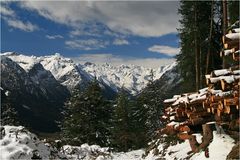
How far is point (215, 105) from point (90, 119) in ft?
106

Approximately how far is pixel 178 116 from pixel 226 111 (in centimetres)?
542

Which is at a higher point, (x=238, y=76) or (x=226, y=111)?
(x=238, y=76)

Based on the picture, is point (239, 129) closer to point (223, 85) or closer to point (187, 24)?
point (223, 85)

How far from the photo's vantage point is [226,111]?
1477 centimetres

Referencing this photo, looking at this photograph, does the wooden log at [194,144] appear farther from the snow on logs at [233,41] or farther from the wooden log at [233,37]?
the wooden log at [233,37]

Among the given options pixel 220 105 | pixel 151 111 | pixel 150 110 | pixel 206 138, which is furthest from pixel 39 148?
pixel 150 110

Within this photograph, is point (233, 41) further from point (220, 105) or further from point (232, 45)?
point (220, 105)

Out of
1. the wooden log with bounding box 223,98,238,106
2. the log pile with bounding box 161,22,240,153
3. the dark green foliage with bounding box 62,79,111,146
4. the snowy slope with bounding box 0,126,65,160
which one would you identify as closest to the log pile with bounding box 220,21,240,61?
the log pile with bounding box 161,22,240,153

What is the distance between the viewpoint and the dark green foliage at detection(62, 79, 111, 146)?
152 feet

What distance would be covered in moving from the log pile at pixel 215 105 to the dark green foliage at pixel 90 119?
88.4ft

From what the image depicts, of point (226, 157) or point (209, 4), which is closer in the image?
point (226, 157)

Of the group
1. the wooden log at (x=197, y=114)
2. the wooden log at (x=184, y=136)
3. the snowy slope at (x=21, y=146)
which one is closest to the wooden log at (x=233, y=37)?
the wooden log at (x=197, y=114)

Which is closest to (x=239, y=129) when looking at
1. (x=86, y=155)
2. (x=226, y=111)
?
(x=226, y=111)

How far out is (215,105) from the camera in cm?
1546
